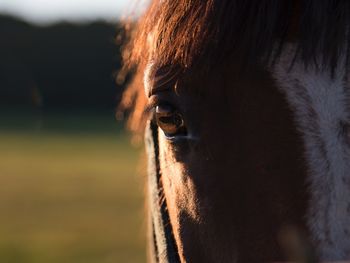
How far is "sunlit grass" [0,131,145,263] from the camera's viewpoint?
799cm

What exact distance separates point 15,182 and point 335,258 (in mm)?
11998

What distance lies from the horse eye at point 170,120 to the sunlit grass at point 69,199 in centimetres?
276

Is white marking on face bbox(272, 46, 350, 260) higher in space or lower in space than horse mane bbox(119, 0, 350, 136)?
lower

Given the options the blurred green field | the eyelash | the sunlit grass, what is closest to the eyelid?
the eyelash

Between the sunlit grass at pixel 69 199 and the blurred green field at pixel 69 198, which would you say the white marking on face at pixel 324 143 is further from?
the sunlit grass at pixel 69 199

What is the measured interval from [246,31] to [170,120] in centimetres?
27

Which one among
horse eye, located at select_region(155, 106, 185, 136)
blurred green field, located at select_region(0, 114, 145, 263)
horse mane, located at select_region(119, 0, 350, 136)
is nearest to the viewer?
horse mane, located at select_region(119, 0, 350, 136)

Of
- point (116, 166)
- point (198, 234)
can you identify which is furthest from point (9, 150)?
point (198, 234)

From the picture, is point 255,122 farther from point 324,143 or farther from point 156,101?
point 156,101

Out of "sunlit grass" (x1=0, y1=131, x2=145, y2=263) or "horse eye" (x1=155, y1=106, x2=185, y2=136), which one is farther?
"sunlit grass" (x1=0, y1=131, x2=145, y2=263)

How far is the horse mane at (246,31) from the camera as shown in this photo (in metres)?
1.32

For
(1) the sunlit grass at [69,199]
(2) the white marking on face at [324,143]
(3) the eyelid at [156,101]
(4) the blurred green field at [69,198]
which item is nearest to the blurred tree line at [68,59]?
(4) the blurred green field at [69,198]

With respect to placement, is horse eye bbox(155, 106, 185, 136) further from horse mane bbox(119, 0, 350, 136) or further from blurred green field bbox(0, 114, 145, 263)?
blurred green field bbox(0, 114, 145, 263)

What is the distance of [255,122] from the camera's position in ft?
4.48
